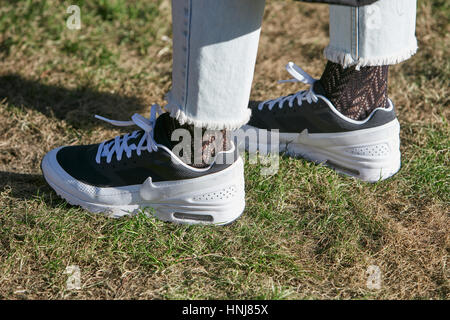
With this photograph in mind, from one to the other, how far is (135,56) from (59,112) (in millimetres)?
606

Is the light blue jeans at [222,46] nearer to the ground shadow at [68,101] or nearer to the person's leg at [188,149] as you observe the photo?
the person's leg at [188,149]

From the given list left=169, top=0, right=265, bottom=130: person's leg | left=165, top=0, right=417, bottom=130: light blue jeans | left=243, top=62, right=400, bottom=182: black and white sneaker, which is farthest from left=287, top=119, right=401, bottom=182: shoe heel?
left=169, top=0, right=265, bottom=130: person's leg

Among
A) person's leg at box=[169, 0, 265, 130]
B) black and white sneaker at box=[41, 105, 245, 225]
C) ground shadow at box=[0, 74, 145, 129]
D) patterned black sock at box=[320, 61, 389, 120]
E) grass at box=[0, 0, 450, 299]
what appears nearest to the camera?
person's leg at box=[169, 0, 265, 130]

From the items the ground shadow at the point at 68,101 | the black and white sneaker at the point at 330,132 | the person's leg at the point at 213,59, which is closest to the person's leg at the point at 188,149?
the person's leg at the point at 213,59

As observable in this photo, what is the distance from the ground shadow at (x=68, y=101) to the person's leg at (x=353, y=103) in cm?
69

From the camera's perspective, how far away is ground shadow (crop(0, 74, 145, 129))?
7.63 feet

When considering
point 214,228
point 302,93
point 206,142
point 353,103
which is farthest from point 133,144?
point 353,103

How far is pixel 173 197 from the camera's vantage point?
1.69 m

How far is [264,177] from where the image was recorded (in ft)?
6.40

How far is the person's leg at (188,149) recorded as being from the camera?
51.4 inches

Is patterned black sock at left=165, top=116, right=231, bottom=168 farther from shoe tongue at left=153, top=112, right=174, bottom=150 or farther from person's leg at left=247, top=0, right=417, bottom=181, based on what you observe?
person's leg at left=247, top=0, right=417, bottom=181

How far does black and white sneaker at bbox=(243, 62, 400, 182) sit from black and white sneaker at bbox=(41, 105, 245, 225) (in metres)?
0.37

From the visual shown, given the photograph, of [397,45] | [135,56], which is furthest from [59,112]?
[397,45]

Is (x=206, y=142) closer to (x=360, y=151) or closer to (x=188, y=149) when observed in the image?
(x=188, y=149)
